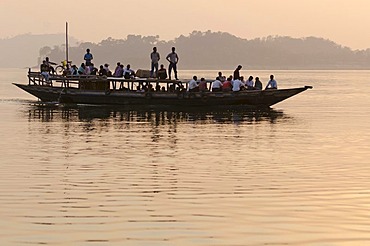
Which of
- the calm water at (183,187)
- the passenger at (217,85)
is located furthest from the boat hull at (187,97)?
the calm water at (183,187)

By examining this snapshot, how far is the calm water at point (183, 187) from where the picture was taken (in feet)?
40.7

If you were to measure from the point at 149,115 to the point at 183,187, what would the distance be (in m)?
25.6

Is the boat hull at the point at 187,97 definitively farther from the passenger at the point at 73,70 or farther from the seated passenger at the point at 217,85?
the passenger at the point at 73,70

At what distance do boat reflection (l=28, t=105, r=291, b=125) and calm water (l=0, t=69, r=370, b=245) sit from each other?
598cm

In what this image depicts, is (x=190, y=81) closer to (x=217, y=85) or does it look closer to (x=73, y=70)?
(x=217, y=85)

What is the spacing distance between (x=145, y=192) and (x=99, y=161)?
5.51 m

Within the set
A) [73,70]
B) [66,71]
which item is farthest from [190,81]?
[66,71]

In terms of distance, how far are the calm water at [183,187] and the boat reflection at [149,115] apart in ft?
Result: 19.6

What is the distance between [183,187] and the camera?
1686cm

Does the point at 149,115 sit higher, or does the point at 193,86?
the point at 193,86

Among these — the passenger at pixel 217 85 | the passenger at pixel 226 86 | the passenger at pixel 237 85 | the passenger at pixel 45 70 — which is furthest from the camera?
the passenger at pixel 45 70

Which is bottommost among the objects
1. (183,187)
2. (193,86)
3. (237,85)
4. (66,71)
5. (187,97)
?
(183,187)

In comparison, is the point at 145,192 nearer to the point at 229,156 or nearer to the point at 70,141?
the point at 229,156

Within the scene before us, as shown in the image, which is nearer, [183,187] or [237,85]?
[183,187]
